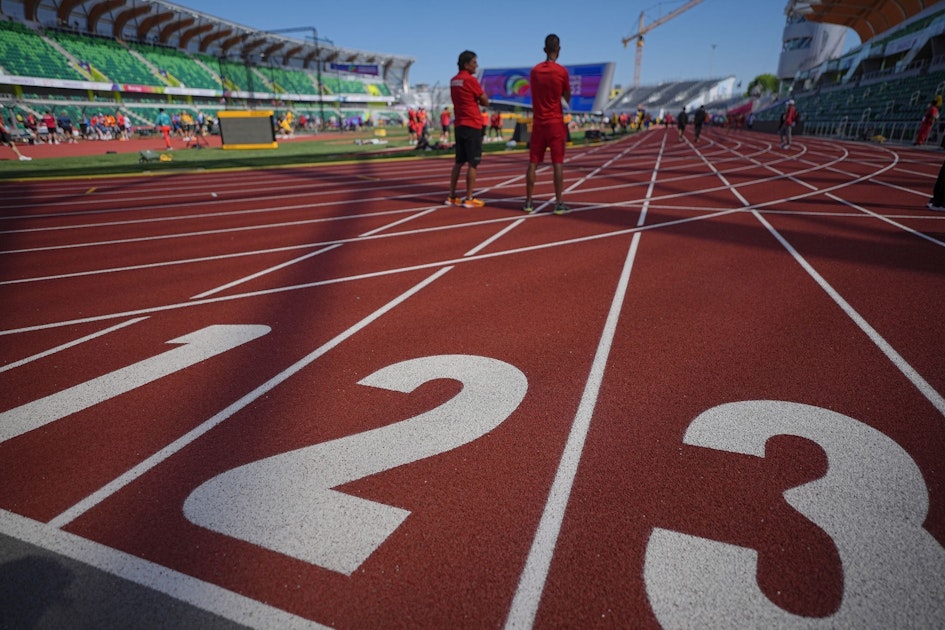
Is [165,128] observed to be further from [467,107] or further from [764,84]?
[764,84]

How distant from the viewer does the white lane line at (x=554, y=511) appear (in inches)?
56.4

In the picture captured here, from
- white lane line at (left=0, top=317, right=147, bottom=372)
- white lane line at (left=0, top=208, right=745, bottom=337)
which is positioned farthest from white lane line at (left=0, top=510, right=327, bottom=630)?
white lane line at (left=0, top=208, right=745, bottom=337)

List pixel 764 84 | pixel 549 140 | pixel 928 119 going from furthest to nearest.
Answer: pixel 764 84
pixel 928 119
pixel 549 140

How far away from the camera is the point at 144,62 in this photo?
4456 centimetres

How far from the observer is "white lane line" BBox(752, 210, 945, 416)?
7.97ft

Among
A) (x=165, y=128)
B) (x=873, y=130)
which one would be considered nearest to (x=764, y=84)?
(x=873, y=130)

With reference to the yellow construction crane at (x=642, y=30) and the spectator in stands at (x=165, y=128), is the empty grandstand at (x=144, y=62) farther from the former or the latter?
the yellow construction crane at (x=642, y=30)

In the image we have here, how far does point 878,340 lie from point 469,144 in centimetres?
542

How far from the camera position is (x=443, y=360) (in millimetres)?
2877

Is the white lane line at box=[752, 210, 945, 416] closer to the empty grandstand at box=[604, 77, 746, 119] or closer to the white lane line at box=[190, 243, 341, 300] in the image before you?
the white lane line at box=[190, 243, 341, 300]

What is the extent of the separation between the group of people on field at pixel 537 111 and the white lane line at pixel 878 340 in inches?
123

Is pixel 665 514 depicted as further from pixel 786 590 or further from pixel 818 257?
pixel 818 257

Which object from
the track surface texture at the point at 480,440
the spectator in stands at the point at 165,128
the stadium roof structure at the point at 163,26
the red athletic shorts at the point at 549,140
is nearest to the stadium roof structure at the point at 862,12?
the stadium roof structure at the point at 163,26

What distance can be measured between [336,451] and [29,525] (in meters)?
1.08
